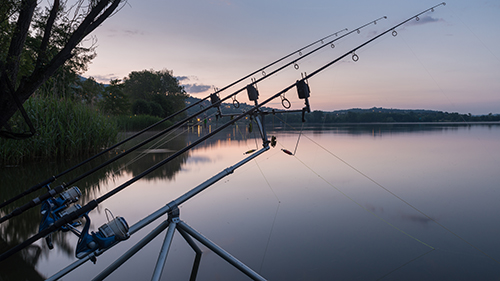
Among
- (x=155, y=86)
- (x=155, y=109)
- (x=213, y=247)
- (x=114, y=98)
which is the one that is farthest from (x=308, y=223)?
(x=155, y=86)

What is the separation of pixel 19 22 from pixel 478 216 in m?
7.09

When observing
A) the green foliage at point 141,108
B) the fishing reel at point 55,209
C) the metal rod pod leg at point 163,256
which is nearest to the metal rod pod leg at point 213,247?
the metal rod pod leg at point 163,256

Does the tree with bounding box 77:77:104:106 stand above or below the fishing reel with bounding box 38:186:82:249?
above

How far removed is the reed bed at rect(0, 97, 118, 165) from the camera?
8.78 m

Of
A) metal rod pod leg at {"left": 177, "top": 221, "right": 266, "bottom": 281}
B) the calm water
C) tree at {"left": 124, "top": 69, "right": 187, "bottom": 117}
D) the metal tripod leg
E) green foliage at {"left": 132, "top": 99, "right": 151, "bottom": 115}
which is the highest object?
tree at {"left": 124, "top": 69, "right": 187, "bottom": 117}

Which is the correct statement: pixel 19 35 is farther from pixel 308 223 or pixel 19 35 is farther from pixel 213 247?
pixel 308 223

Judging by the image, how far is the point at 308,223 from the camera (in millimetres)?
4559

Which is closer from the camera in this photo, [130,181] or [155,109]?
[130,181]

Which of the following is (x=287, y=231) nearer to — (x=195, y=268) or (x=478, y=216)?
(x=195, y=268)

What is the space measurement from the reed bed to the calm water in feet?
2.03

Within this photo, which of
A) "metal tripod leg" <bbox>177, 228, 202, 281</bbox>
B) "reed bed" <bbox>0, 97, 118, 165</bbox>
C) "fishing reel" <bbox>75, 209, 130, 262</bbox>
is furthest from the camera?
"reed bed" <bbox>0, 97, 118, 165</bbox>

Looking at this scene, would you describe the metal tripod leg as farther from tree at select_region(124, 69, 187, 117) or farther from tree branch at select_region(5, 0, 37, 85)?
tree at select_region(124, 69, 187, 117)

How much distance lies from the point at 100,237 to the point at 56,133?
9500 mm

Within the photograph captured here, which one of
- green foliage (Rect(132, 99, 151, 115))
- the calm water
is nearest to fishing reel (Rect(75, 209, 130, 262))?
the calm water
